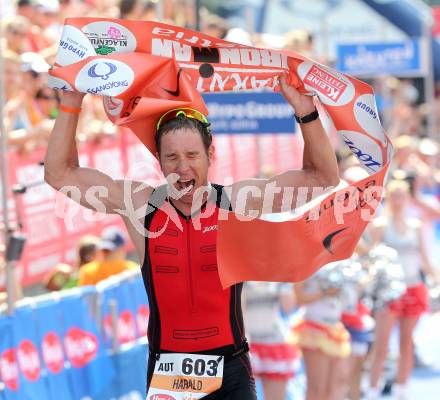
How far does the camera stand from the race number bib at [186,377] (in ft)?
16.7

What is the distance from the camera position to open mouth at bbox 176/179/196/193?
198 inches

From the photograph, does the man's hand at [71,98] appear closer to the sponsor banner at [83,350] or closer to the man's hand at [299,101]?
the man's hand at [299,101]

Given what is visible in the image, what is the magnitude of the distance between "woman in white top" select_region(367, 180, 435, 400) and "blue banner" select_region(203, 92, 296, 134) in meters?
1.48

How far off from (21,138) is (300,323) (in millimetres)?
2863

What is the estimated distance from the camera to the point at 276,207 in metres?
5.36

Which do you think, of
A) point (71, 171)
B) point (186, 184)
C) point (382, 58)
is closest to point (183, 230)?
point (186, 184)

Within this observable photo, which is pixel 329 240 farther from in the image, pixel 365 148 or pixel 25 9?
pixel 25 9

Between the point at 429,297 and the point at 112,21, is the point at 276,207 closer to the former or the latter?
the point at 112,21

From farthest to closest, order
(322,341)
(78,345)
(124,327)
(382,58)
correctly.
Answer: (382,58)
(322,341)
(124,327)
(78,345)

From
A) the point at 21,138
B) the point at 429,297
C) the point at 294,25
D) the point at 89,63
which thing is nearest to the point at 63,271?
the point at 21,138

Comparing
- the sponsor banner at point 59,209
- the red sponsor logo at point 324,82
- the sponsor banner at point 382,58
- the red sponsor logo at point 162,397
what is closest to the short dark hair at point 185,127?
the red sponsor logo at point 324,82

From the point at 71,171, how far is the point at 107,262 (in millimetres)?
3744

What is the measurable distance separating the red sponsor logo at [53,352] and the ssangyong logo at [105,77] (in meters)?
2.74

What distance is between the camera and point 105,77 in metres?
5.04
